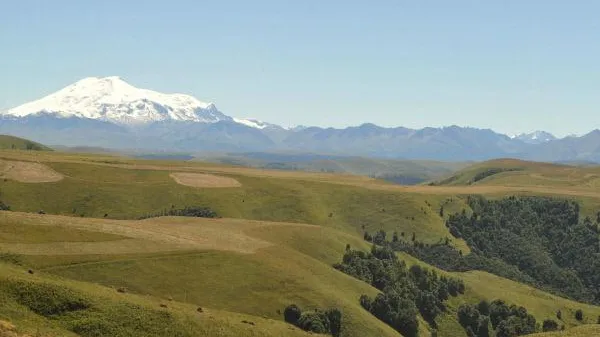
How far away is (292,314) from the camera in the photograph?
3856 inches

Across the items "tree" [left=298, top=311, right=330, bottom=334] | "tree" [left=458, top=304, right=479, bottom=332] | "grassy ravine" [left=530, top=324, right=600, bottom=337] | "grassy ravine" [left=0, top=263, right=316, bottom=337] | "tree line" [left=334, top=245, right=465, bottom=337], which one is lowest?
"tree" [left=458, top=304, right=479, bottom=332]

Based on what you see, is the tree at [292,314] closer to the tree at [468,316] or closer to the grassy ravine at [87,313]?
the grassy ravine at [87,313]

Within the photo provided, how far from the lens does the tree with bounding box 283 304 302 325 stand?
318 feet

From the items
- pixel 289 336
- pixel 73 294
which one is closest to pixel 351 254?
pixel 289 336

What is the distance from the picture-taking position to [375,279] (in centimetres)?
14675

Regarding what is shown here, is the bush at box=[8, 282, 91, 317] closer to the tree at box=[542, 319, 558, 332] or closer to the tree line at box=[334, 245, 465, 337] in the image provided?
the tree line at box=[334, 245, 465, 337]

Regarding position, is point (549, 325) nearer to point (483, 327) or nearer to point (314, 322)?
point (483, 327)

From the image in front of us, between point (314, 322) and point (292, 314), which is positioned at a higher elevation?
point (292, 314)

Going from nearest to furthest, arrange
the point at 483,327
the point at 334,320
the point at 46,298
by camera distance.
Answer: the point at 46,298, the point at 334,320, the point at 483,327

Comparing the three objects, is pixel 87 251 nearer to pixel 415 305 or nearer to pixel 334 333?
pixel 334 333

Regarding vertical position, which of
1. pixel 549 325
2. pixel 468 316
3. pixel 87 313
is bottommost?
pixel 549 325

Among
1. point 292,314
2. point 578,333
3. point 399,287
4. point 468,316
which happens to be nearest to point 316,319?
point 292,314

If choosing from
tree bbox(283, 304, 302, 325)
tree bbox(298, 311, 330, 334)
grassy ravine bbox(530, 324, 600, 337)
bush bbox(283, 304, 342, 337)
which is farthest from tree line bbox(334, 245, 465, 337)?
grassy ravine bbox(530, 324, 600, 337)

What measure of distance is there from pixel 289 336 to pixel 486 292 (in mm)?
103285
